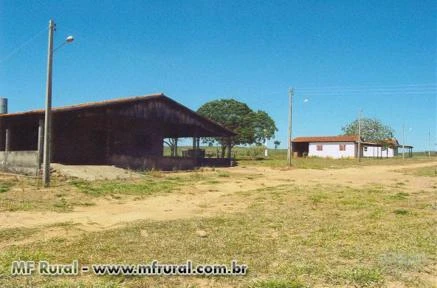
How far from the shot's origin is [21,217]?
374 inches

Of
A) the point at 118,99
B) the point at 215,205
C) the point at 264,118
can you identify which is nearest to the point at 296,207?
the point at 215,205

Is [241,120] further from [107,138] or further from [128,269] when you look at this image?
[128,269]

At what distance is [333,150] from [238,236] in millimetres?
65765

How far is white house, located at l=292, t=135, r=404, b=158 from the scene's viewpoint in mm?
68750

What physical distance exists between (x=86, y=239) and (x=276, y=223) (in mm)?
3973

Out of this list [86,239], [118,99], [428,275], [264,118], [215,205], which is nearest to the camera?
[428,275]

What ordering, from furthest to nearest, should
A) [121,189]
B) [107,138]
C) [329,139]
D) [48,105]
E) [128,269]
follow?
1. [329,139]
2. [107,138]
3. [48,105]
4. [121,189]
5. [128,269]

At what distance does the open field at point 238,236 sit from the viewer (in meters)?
5.00

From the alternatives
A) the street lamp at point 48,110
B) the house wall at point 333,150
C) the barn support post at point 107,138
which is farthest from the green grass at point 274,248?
the house wall at point 333,150

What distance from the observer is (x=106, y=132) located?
93.5 feet

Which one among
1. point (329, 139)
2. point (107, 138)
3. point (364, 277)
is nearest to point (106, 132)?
point (107, 138)

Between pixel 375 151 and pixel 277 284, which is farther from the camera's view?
pixel 375 151

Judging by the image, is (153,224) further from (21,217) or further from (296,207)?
(296,207)

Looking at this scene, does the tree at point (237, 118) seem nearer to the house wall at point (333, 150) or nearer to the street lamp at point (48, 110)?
the house wall at point (333, 150)
